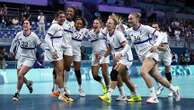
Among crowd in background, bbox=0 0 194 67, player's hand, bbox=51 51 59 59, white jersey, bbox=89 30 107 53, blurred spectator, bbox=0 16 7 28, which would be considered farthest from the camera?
crowd in background, bbox=0 0 194 67

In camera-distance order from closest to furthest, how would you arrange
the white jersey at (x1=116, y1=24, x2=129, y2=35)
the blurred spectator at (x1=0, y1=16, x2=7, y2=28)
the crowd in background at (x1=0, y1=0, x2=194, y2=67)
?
the white jersey at (x1=116, y1=24, x2=129, y2=35), the blurred spectator at (x1=0, y1=16, x2=7, y2=28), the crowd in background at (x1=0, y1=0, x2=194, y2=67)

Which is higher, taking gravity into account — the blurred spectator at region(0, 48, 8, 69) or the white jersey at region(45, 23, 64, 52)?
the white jersey at region(45, 23, 64, 52)

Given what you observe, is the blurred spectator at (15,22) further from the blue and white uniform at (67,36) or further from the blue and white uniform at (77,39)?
the blue and white uniform at (67,36)

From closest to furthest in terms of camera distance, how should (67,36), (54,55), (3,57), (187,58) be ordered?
1. (54,55)
2. (67,36)
3. (3,57)
4. (187,58)

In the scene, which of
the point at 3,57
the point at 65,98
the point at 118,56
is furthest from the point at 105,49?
the point at 3,57

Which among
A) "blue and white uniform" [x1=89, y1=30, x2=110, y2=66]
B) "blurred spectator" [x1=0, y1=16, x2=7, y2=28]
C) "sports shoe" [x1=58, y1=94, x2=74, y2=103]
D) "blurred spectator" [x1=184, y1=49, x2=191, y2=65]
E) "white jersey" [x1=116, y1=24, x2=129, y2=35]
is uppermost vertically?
"blurred spectator" [x1=0, y1=16, x2=7, y2=28]

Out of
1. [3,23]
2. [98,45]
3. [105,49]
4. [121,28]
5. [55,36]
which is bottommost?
[105,49]

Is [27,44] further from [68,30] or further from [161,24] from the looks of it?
[161,24]

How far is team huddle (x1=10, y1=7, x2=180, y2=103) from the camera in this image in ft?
33.3

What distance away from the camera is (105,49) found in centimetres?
1219

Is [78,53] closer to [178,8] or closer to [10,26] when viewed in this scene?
[10,26]

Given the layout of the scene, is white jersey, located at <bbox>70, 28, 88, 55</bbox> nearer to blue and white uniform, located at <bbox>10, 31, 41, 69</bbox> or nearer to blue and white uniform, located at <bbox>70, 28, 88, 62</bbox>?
blue and white uniform, located at <bbox>70, 28, 88, 62</bbox>

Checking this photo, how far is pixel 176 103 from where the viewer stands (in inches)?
390

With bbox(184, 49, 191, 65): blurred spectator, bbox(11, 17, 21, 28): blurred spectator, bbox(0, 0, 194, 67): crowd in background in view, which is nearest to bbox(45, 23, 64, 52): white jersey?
bbox(0, 0, 194, 67): crowd in background
